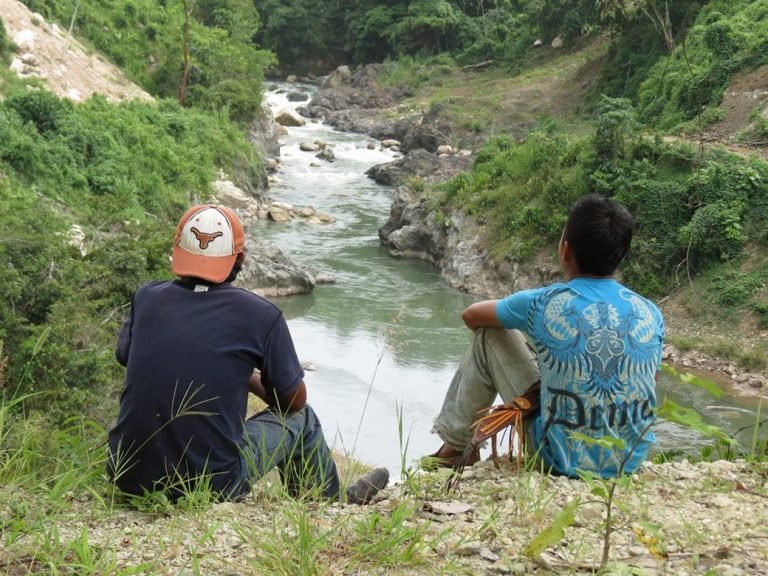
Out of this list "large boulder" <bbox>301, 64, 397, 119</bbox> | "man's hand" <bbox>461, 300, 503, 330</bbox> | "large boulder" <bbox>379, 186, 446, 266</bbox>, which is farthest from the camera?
"large boulder" <bbox>301, 64, 397, 119</bbox>

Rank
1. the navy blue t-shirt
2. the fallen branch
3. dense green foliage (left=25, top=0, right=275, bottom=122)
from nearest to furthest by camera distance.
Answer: the navy blue t-shirt < dense green foliage (left=25, top=0, right=275, bottom=122) < the fallen branch

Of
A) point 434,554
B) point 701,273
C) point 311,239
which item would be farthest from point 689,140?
point 434,554

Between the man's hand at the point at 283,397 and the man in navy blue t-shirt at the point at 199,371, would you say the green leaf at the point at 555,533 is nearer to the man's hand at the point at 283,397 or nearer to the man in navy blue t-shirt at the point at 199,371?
the man in navy blue t-shirt at the point at 199,371

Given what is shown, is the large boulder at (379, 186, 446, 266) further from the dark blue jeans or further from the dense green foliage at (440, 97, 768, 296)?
the dark blue jeans

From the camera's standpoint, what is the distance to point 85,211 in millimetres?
15500

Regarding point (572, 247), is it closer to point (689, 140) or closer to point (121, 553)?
point (121, 553)

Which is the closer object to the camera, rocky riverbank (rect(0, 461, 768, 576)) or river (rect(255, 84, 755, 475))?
rocky riverbank (rect(0, 461, 768, 576))

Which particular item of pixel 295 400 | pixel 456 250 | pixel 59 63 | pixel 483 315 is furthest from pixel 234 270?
pixel 59 63

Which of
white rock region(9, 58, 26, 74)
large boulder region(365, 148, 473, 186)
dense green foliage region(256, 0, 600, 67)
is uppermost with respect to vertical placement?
dense green foliage region(256, 0, 600, 67)

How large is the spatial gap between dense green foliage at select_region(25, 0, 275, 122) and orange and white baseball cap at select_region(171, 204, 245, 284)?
24.0 metres

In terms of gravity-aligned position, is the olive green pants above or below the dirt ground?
below

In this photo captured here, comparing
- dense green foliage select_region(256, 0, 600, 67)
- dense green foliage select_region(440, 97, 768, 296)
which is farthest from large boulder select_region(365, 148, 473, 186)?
dense green foliage select_region(256, 0, 600, 67)

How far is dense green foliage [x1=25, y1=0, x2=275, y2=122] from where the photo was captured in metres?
27.0

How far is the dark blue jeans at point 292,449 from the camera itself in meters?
3.34
